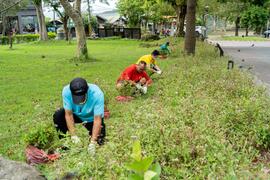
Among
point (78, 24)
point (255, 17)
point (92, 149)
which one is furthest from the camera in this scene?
point (255, 17)

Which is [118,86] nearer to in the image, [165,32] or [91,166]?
[91,166]

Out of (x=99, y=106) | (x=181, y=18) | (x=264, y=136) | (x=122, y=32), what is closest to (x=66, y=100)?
(x=99, y=106)

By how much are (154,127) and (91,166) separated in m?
1.07

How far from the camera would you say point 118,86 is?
9867mm

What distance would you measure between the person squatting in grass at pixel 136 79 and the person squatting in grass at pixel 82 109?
3.94 meters

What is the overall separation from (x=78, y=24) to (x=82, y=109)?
42.9 feet

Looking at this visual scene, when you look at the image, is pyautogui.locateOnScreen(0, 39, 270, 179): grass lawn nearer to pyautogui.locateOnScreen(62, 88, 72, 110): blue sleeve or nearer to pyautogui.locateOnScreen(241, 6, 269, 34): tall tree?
pyautogui.locateOnScreen(62, 88, 72, 110): blue sleeve

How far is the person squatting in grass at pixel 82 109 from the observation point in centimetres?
519

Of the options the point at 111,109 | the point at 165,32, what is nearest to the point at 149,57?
the point at 111,109

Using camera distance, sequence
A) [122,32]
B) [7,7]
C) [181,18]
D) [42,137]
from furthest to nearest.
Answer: [122,32] < [181,18] < [7,7] < [42,137]

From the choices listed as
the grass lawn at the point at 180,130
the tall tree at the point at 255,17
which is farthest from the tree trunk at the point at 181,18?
the grass lawn at the point at 180,130

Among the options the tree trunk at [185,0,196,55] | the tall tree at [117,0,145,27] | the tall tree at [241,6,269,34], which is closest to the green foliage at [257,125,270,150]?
the tree trunk at [185,0,196,55]

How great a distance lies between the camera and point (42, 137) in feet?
18.0

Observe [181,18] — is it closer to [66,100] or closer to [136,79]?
[136,79]
